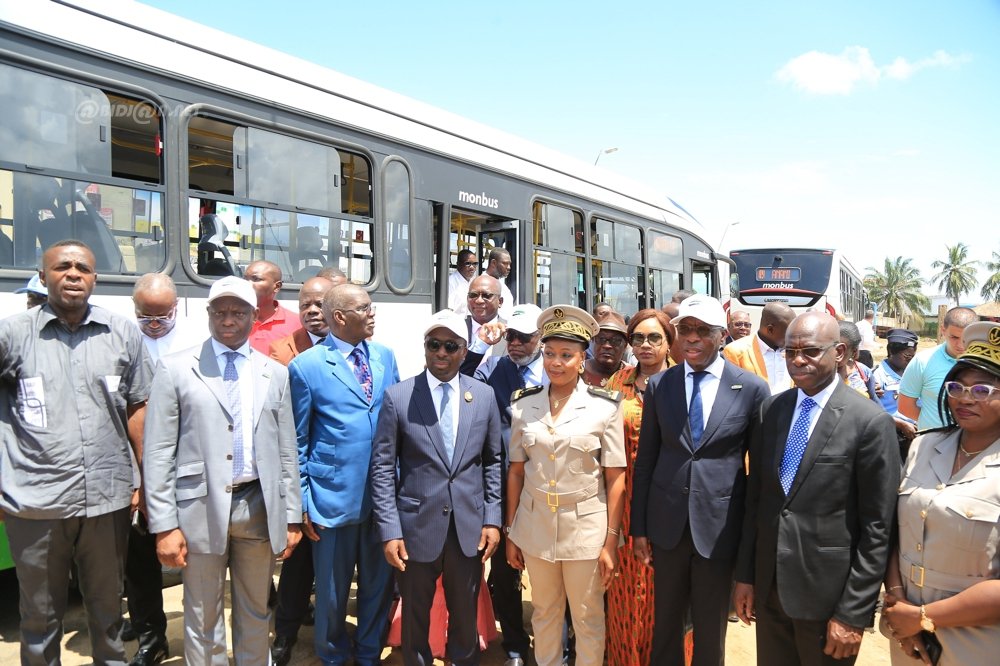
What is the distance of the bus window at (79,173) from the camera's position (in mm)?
3445

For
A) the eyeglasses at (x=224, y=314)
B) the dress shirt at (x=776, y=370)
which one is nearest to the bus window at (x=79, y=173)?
the eyeglasses at (x=224, y=314)

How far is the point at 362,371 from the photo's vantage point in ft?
11.0

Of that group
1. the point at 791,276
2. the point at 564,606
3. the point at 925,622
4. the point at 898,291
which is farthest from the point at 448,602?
the point at 898,291

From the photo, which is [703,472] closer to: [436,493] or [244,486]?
[436,493]

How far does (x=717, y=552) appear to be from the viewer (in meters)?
2.73

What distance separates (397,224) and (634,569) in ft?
11.4

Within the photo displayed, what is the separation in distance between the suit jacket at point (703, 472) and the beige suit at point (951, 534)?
2.11ft

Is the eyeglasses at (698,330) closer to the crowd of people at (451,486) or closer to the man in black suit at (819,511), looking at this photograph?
the crowd of people at (451,486)

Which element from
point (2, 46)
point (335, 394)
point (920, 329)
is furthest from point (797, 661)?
point (920, 329)

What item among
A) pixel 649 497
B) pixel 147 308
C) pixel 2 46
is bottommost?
pixel 649 497

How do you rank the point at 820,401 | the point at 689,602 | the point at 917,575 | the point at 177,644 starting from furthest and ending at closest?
the point at 177,644, the point at 689,602, the point at 820,401, the point at 917,575

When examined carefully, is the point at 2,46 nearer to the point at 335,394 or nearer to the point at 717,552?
the point at 335,394

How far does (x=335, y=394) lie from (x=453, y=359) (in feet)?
2.05

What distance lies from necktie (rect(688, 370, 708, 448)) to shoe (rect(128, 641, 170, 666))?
301 centimetres
